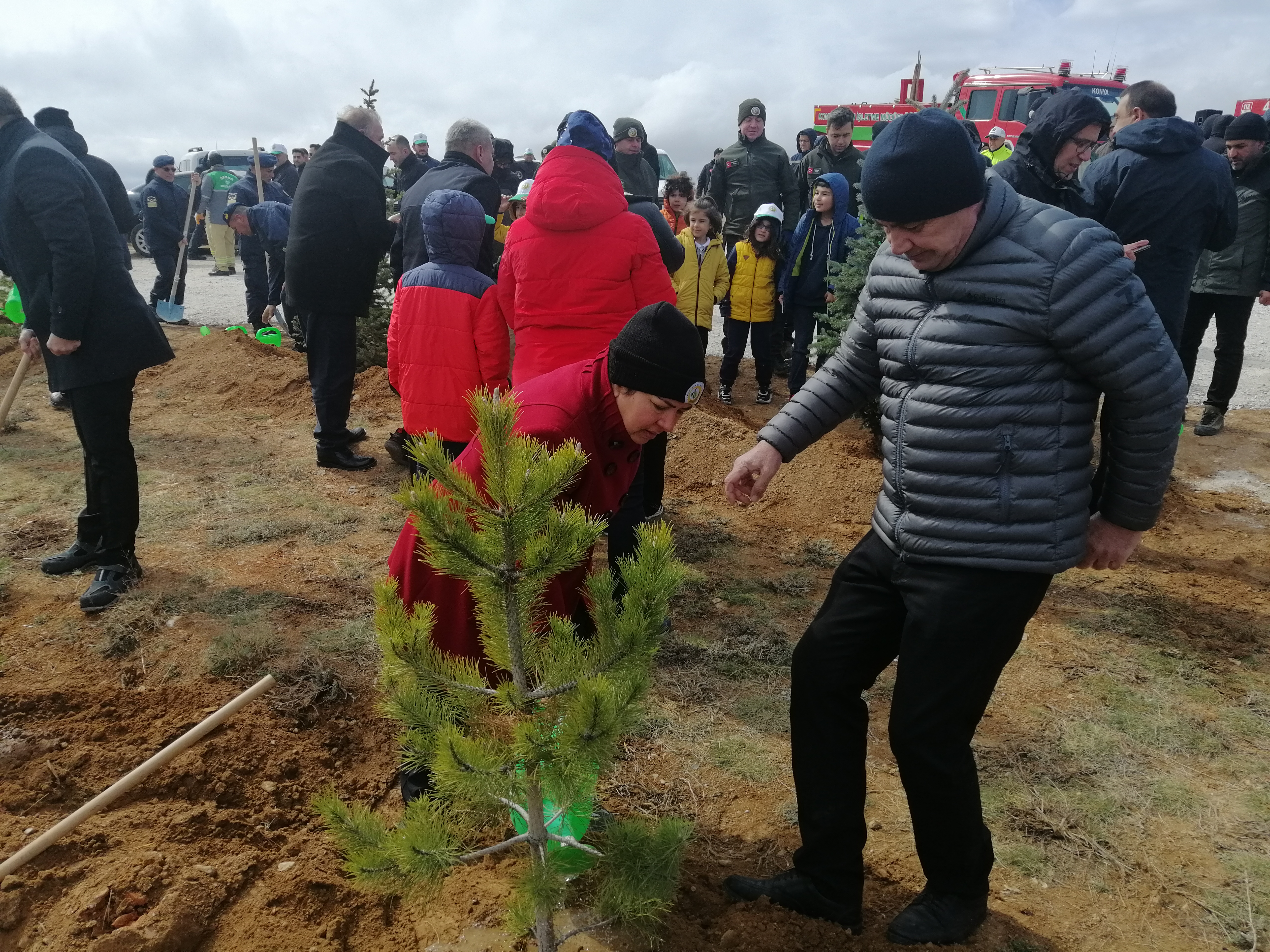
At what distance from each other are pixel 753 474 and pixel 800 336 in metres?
5.08

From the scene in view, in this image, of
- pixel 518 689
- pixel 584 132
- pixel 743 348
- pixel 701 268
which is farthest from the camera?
pixel 743 348

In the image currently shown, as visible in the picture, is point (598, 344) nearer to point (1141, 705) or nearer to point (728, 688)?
point (728, 688)

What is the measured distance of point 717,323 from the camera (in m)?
12.8

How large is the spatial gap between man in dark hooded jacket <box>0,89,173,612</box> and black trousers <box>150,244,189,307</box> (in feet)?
23.6

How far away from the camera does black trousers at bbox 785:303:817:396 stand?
6.91 meters

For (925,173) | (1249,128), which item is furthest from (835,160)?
(925,173)

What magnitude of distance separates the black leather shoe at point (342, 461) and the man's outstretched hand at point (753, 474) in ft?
14.0

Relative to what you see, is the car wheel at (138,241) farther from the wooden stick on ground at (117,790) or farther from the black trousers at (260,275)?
the wooden stick on ground at (117,790)

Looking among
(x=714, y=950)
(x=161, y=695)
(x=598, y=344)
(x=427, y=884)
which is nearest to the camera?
(x=427, y=884)

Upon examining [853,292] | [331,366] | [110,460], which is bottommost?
[110,460]

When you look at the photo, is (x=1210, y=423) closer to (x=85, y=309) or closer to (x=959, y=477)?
(x=959, y=477)

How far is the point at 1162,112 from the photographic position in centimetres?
407

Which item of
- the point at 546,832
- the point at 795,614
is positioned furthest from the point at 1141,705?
the point at 546,832

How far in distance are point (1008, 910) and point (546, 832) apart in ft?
4.16
